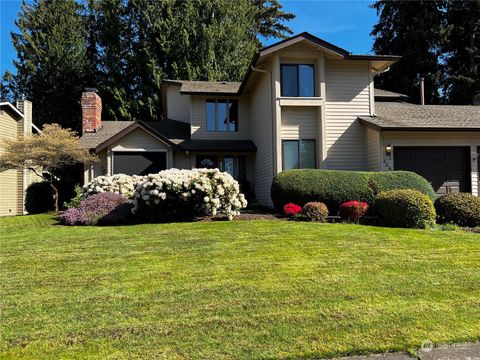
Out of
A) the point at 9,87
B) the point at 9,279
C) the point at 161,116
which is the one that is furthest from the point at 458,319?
the point at 9,87

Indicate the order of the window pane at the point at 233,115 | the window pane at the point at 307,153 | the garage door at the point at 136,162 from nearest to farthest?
the window pane at the point at 307,153 < the garage door at the point at 136,162 < the window pane at the point at 233,115

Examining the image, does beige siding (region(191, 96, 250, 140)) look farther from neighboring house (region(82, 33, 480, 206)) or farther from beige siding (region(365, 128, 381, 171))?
beige siding (region(365, 128, 381, 171))

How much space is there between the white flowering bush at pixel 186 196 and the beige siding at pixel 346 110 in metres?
5.57

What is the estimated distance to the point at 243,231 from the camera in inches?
350

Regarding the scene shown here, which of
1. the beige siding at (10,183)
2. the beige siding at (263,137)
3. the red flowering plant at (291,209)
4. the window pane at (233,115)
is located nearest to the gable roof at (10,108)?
the beige siding at (10,183)

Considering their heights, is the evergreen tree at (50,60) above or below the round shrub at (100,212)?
above

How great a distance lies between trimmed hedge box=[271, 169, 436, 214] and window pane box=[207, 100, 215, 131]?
7.25 metres

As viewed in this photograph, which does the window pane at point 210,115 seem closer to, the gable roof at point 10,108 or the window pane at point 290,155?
the window pane at point 290,155

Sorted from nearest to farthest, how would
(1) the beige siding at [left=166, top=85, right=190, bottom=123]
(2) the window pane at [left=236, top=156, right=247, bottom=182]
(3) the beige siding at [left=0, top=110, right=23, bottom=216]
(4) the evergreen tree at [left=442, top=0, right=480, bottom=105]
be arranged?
(3) the beige siding at [left=0, top=110, right=23, bottom=216] → (2) the window pane at [left=236, top=156, right=247, bottom=182] → (1) the beige siding at [left=166, top=85, right=190, bottom=123] → (4) the evergreen tree at [left=442, top=0, right=480, bottom=105]

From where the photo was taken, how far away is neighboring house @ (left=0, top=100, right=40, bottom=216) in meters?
18.2

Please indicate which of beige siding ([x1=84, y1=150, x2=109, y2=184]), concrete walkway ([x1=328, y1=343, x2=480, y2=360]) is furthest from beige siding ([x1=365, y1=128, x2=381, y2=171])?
concrete walkway ([x1=328, y1=343, x2=480, y2=360])

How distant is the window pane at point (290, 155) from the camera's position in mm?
15211

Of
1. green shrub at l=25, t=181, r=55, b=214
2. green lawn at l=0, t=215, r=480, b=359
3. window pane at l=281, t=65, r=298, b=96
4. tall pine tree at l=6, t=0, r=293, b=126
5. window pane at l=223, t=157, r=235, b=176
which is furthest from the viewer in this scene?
tall pine tree at l=6, t=0, r=293, b=126

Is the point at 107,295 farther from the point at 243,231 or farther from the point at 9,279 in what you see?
the point at 243,231
